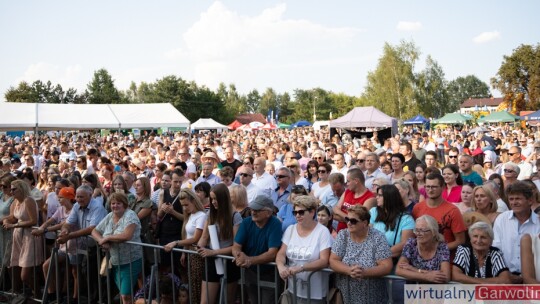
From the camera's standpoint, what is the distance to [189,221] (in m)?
5.72

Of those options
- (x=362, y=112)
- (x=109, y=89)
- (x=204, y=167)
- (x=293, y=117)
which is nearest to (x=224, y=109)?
(x=109, y=89)

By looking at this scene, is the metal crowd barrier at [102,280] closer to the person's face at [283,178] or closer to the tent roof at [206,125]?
the person's face at [283,178]

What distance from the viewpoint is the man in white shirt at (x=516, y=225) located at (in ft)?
14.4

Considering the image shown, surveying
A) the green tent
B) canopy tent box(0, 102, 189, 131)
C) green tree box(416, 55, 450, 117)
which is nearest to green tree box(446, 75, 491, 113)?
green tree box(416, 55, 450, 117)

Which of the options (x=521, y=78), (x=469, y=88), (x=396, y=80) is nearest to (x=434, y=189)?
(x=521, y=78)

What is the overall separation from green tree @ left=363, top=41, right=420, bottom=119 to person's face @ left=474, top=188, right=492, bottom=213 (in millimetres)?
60750

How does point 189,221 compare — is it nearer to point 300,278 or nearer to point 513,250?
point 300,278

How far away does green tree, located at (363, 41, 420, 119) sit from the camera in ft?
210

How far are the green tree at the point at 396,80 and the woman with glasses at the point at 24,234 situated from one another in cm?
6023

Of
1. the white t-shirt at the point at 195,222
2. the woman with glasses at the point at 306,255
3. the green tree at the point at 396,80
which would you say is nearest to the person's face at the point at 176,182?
the white t-shirt at the point at 195,222

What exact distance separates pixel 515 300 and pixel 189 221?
11.0 feet

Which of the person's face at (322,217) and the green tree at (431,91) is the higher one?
the green tree at (431,91)

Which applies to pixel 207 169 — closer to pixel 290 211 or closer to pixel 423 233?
pixel 290 211

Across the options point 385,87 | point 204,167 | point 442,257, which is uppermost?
point 385,87
